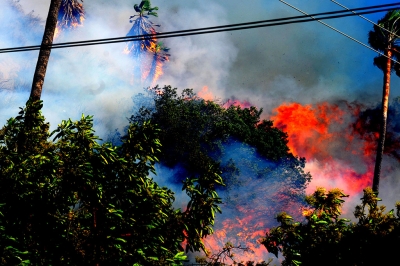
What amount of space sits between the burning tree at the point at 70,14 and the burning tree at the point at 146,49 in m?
6.14

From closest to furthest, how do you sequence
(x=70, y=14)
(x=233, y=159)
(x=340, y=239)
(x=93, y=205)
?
(x=93, y=205) → (x=340, y=239) → (x=233, y=159) → (x=70, y=14)

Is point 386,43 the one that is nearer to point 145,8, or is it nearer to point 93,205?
point 93,205

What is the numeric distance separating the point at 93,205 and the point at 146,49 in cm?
4417

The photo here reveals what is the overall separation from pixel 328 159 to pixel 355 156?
3098 mm

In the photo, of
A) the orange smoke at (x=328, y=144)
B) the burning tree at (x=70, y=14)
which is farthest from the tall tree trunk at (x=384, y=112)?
the burning tree at (x=70, y=14)

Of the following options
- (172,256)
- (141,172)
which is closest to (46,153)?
(141,172)

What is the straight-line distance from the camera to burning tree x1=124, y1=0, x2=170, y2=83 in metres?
48.2

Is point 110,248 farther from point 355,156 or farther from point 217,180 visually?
point 355,156

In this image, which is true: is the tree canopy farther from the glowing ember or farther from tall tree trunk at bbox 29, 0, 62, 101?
tall tree trunk at bbox 29, 0, 62, 101

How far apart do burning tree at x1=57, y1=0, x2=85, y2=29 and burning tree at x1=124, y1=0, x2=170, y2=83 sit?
6.14m

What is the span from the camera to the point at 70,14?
47.3 m

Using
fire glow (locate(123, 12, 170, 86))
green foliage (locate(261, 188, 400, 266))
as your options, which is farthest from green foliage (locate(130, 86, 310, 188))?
green foliage (locate(261, 188, 400, 266))

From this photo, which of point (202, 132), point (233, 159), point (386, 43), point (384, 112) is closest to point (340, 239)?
point (384, 112)

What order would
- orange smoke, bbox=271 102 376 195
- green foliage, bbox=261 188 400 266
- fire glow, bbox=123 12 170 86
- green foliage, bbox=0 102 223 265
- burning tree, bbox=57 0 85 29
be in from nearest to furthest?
green foliage, bbox=0 102 223 265 → green foliage, bbox=261 188 400 266 → burning tree, bbox=57 0 85 29 → orange smoke, bbox=271 102 376 195 → fire glow, bbox=123 12 170 86
